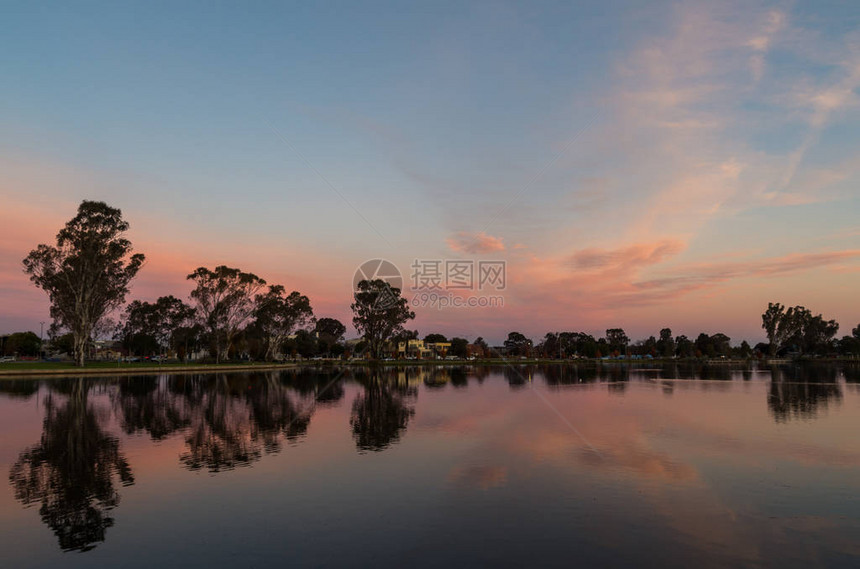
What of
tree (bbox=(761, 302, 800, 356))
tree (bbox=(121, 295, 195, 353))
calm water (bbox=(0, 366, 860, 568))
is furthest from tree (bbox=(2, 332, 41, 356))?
tree (bbox=(761, 302, 800, 356))

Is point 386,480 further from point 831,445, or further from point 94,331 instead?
point 94,331

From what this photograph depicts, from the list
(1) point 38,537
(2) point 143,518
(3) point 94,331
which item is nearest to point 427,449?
(2) point 143,518

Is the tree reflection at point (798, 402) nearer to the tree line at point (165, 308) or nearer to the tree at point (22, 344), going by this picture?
the tree line at point (165, 308)

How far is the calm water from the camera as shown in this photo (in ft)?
37.7

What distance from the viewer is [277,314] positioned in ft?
417

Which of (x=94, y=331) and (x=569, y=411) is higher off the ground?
(x=94, y=331)

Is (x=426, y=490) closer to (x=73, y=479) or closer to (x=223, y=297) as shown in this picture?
(x=73, y=479)

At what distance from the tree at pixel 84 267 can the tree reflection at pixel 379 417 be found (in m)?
55.3

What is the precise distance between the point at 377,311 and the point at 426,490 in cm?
11646

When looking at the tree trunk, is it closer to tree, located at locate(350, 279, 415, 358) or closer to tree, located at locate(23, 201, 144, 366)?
A: tree, located at locate(23, 201, 144, 366)

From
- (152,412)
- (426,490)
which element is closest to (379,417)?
(152,412)

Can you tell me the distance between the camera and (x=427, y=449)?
22.8 meters

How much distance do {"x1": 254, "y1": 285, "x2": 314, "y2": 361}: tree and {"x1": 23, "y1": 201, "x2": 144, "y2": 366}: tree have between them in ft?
126

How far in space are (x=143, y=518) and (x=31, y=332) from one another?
196777mm
